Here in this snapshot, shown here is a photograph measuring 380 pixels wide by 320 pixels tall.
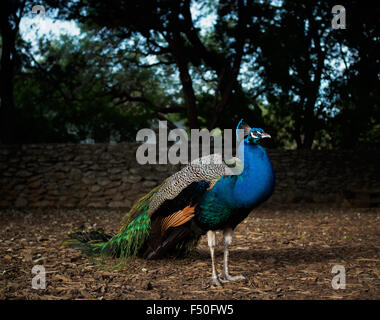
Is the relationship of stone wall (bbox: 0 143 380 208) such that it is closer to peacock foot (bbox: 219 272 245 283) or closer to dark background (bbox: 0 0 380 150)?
dark background (bbox: 0 0 380 150)

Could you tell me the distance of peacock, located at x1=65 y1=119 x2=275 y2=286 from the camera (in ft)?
9.59

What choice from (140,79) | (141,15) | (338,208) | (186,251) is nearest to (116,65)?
(140,79)

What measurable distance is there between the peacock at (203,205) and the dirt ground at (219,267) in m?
0.23

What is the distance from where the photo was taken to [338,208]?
883 centimetres

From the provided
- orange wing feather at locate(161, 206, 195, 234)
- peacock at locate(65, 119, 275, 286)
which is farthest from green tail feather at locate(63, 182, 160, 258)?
orange wing feather at locate(161, 206, 195, 234)

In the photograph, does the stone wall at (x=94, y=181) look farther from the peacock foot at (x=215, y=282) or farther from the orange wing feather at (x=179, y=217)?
the peacock foot at (x=215, y=282)

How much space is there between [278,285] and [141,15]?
7882mm

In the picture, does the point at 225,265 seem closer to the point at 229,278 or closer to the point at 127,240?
the point at 229,278

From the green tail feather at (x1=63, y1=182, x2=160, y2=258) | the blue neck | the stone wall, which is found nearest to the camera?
the blue neck

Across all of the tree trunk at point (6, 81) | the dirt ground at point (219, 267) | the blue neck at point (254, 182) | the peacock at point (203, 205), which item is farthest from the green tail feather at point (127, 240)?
the tree trunk at point (6, 81)

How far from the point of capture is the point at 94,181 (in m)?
9.35

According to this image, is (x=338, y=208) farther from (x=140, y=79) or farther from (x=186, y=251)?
(x=140, y=79)

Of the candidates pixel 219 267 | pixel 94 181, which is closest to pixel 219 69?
pixel 94 181

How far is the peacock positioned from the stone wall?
5.47m
